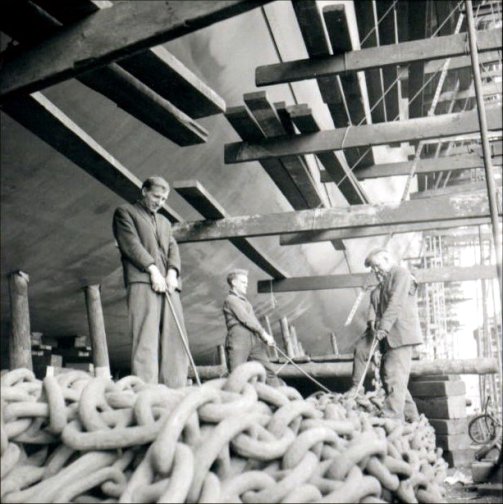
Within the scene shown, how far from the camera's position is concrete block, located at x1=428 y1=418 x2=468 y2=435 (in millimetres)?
6000

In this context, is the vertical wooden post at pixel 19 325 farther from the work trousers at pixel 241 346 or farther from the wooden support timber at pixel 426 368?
the wooden support timber at pixel 426 368

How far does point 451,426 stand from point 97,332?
364 centimetres

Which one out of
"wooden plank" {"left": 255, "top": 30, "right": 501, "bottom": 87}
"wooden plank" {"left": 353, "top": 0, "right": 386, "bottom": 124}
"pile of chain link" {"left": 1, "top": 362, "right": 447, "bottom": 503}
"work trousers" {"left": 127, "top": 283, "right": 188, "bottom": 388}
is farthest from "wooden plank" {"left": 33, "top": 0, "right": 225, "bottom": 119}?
"pile of chain link" {"left": 1, "top": 362, "right": 447, "bottom": 503}

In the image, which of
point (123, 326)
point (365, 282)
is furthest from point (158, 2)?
point (123, 326)

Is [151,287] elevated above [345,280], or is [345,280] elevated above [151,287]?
[345,280]

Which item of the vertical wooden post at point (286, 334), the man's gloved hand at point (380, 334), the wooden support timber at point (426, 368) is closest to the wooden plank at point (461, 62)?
the man's gloved hand at point (380, 334)

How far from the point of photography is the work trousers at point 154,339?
3.92 meters

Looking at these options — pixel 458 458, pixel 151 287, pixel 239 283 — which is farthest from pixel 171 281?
pixel 458 458

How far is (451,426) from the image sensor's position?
6.02 meters

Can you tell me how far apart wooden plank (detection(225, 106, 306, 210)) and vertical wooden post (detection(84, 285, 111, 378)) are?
2270mm

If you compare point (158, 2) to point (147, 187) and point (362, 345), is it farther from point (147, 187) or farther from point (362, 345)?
point (362, 345)

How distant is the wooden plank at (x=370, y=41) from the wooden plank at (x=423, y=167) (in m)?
0.56

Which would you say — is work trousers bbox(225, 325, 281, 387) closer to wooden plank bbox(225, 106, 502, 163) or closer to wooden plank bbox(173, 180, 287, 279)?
wooden plank bbox(173, 180, 287, 279)

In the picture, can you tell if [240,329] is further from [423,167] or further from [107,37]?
[107,37]
